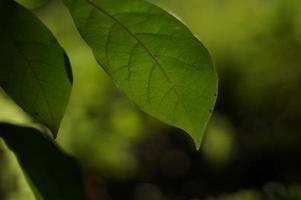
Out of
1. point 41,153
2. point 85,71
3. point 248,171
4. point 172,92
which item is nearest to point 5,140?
point 41,153

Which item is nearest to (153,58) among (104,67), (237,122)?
(104,67)

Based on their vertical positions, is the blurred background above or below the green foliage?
below

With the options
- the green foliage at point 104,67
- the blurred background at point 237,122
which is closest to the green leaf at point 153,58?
the green foliage at point 104,67

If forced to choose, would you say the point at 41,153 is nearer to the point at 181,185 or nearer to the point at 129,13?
the point at 129,13

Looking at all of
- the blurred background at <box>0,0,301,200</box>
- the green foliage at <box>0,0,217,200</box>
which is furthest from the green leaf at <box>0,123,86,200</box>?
the blurred background at <box>0,0,301,200</box>

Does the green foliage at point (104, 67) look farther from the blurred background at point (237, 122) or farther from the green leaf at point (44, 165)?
the blurred background at point (237, 122)

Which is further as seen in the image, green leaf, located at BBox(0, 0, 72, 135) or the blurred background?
the blurred background

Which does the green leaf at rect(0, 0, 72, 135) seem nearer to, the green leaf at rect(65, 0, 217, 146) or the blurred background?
the green leaf at rect(65, 0, 217, 146)
